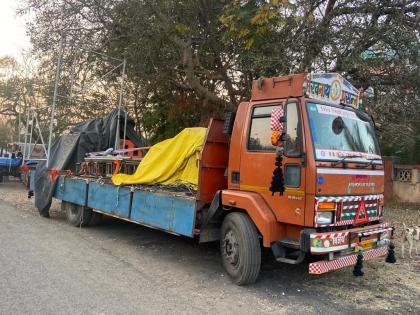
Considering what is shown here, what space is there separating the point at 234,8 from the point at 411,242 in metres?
5.96

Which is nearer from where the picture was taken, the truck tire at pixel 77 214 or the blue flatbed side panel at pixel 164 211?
the blue flatbed side panel at pixel 164 211

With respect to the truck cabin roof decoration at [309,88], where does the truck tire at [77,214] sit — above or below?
below

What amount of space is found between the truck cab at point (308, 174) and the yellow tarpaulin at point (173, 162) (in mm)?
1104

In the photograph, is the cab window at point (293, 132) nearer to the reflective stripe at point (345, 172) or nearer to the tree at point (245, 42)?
the reflective stripe at point (345, 172)

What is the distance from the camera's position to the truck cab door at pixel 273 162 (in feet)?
17.6

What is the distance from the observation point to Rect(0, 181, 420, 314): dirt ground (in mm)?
5230

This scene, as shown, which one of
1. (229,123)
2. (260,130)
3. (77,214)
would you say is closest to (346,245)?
(260,130)

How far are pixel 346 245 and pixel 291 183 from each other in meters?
1.00

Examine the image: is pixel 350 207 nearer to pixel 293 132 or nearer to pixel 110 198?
pixel 293 132

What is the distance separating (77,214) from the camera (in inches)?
394

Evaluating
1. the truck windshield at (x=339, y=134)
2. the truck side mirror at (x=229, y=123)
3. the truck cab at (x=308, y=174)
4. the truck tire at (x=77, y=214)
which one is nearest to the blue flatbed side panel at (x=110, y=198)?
the truck tire at (x=77, y=214)

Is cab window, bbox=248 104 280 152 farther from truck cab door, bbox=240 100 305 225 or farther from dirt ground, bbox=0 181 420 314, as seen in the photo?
dirt ground, bbox=0 181 420 314

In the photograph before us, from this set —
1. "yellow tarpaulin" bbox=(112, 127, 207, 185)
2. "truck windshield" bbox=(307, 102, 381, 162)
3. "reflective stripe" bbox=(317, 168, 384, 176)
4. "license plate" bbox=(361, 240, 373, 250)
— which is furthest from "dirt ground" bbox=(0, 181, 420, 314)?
"truck windshield" bbox=(307, 102, 381, 162)

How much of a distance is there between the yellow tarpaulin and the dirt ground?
4.15 feet
